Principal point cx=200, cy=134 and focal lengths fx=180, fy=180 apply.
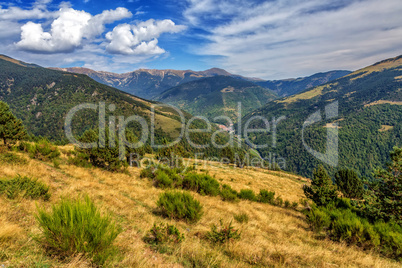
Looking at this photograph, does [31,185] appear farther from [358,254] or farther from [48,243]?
[358,254]

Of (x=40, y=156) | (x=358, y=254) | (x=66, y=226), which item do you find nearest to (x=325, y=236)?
A: (x=358, y=254)

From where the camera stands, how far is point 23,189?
555 centimetres

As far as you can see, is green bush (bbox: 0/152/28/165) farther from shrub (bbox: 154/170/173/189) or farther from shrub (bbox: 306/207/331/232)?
shrub (bbox: 306/207/331/232)

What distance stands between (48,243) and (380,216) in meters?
10.4

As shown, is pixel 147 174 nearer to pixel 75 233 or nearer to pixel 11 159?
pixel 11 159

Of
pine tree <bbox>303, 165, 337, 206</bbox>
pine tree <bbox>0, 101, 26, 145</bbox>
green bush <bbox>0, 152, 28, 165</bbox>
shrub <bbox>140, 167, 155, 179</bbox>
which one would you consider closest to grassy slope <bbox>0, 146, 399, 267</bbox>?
green bush <bbox>0, 152, 28, 165</bbox>

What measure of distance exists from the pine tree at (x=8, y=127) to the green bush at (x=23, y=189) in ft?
33.9

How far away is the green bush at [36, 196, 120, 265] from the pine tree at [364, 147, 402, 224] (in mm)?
9335

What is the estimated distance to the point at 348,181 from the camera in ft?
71.1

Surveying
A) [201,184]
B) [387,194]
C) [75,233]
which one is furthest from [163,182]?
[387,194]

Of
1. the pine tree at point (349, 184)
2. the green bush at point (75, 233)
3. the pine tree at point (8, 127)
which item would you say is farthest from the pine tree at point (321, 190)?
the pine tree at point (8, 127)

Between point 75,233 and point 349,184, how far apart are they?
2729 centimetres

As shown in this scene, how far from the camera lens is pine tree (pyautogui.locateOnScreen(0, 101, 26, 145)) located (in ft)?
41.5

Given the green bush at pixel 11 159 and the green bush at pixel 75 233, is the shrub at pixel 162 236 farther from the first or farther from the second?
the green bush at pixel 11 159
